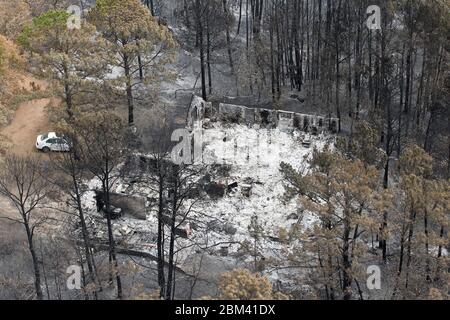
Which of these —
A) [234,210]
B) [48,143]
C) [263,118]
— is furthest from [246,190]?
[48,143]

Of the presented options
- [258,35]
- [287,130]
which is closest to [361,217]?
[287,130]
